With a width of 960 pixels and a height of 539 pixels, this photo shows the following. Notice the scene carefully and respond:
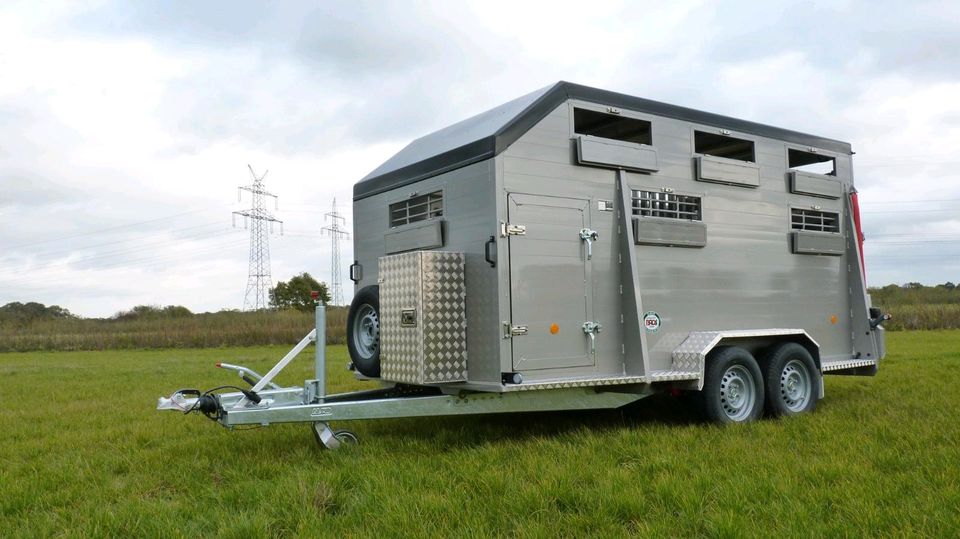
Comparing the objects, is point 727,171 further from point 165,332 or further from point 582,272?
point 165,332

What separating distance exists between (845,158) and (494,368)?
609 centimetres

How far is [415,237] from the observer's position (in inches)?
288

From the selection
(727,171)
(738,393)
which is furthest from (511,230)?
(738,393)

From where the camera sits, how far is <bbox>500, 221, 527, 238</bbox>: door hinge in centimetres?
633

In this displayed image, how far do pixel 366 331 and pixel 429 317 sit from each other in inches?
56.3

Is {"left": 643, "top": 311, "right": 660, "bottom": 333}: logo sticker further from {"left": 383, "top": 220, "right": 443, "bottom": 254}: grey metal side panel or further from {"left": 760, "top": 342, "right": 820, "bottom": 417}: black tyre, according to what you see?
{"left": 383, "top": 220, "right": 443, "bottom": 254}: grey metal side panel

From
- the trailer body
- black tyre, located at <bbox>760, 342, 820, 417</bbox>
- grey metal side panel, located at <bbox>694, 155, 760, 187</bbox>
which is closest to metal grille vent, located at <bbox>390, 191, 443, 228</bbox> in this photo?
the trailer body

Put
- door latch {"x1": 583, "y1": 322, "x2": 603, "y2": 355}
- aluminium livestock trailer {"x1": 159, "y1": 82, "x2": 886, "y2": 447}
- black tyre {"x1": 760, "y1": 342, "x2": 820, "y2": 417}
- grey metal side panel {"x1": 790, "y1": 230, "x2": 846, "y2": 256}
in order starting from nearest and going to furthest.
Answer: aluminium livestock trailer {"x1": 159, "y1": 82, "x2": 886, "y2": 447}
door latch {"x1": 583, "y1": 322, "x2": 603, "y2": 355}
black tyre {"x1": 760, "y1": 342, "x2": 820, "y2": 417}
grey metal side panel {"x1": 790, "y1": 230, "x2": 846, "y2": 256}

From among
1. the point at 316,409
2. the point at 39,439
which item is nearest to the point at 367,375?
the point at 316,409

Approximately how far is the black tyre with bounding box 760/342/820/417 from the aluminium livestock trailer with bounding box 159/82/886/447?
2cm

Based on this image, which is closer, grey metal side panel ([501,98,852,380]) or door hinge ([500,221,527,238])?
door hinge ([500,221,527,238])

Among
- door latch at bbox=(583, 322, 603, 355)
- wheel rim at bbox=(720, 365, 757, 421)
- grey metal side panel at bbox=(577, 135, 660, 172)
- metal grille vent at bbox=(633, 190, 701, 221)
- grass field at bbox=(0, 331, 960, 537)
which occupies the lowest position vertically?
grass field at bbox=(0, 331, 960, 537)

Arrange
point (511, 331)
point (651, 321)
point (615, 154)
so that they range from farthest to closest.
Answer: point (651, 321), point (615, 154), point (511, 331)

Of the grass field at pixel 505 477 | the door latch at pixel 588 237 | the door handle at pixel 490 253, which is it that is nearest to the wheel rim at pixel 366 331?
the grass field at pixel 505 477
